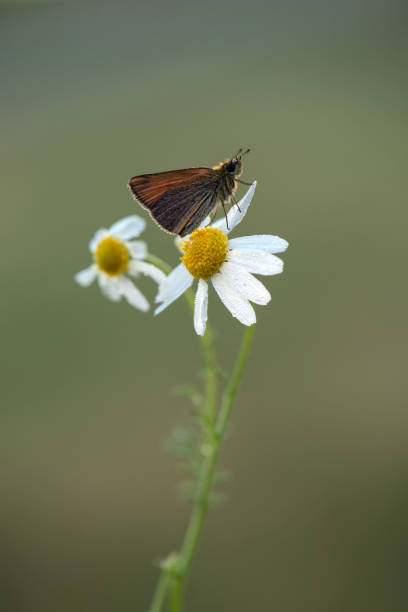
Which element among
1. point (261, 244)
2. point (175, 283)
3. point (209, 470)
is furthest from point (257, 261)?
point (209, 470)

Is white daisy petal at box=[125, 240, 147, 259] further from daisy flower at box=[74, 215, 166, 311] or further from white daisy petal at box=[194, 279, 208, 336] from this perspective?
white daisy petal at box=[194, 279, 208, 336]

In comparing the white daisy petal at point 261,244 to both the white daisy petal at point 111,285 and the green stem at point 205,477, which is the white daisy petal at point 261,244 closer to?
the green stem at point 205,477

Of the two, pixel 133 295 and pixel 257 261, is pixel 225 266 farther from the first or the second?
pixel 133 295

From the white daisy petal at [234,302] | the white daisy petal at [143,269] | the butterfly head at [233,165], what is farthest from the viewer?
the white daisy petal at [143,269]

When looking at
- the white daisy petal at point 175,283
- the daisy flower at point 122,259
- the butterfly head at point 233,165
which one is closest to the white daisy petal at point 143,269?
the daisy flower at point 122,259

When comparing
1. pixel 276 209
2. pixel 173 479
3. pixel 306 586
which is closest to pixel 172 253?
pixel 276 209

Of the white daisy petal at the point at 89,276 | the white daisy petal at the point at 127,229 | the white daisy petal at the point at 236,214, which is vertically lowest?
the white daisy petal at the point at 89,276
